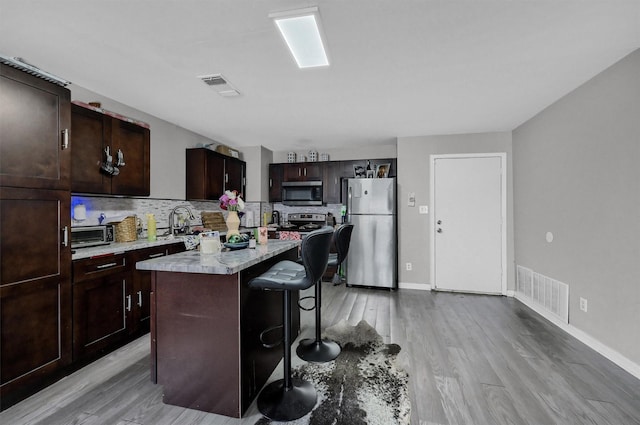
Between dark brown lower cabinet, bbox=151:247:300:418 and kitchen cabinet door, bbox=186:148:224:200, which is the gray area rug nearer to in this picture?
dark brown lower cabinet, bbox=151:247:300:418

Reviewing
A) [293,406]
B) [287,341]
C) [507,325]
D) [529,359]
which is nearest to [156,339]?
[287,341]

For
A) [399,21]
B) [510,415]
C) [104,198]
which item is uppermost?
[399,21]

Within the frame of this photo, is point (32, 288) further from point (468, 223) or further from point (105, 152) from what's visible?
point (468, 223)

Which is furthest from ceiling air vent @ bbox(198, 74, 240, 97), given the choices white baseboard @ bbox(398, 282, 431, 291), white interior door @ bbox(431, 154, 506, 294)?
white baseboard @ bbox(398, 282, 431, 291)

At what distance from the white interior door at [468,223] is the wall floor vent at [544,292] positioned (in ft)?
1.00

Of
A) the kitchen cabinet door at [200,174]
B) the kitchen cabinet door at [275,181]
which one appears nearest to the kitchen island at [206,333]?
the kitchen cabinet door at [200,174]

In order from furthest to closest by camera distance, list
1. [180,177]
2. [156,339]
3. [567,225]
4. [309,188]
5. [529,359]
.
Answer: [309,188]
[180,177]
[567,225]
[529,359]
[156,339]

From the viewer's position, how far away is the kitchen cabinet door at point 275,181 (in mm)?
5156

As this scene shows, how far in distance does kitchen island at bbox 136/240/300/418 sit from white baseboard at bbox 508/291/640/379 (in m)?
2.62

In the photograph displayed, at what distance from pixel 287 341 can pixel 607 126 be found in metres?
2.93

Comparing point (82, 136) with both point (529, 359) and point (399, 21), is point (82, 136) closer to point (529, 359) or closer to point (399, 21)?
point (399, 21)

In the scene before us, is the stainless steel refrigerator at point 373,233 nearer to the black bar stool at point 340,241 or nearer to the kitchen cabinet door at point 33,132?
the black bar stool at point 340,241

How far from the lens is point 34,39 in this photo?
6.00 ft

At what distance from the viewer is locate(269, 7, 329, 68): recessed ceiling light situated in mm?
1567
